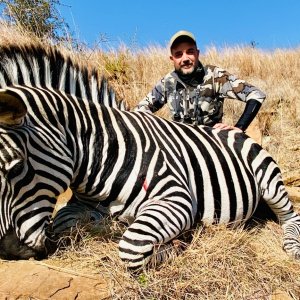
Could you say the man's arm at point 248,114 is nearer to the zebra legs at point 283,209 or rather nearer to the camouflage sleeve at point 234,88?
the camouflage sleeve at point 234,88

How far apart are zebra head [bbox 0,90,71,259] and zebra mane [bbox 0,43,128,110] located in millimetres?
436

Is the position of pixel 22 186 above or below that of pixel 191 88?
below

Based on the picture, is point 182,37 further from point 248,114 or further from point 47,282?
point 47,282

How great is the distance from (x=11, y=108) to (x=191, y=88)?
102 inches

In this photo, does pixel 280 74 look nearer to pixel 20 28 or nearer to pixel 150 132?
pixel 20 28

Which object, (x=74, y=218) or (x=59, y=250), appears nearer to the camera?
(x=59, y=250)

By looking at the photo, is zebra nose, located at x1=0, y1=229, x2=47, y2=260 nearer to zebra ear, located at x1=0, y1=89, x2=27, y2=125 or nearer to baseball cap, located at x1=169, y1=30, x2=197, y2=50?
zebra ear, located at x1=0, y1=89, x2=27, y2=125

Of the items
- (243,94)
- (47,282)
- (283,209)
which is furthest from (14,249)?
(243,94)

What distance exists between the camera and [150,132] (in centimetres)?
295

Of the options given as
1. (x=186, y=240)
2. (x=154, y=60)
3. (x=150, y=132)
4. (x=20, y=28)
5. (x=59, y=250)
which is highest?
(x=154, y=60)

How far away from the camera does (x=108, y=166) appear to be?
2.62 m

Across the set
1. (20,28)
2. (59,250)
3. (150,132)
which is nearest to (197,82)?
(150,132)

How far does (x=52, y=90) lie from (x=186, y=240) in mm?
1266

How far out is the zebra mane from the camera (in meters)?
2.59
